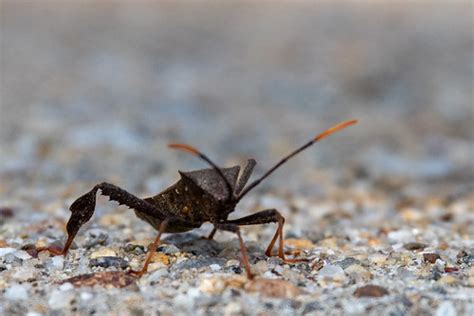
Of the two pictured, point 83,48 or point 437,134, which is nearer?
point 437,134

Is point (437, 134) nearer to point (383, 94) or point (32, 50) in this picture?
point (383, 94)

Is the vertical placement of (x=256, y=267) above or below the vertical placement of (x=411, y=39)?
below

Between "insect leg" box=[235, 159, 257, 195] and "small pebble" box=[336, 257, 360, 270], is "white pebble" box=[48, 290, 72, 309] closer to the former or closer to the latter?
"insect leg" box=[235, 159, 257, 195]

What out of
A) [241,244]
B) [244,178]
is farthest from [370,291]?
[244,178]

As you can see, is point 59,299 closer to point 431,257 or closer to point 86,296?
point 86,296

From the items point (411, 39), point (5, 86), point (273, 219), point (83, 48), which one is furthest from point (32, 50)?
point (273, 219)

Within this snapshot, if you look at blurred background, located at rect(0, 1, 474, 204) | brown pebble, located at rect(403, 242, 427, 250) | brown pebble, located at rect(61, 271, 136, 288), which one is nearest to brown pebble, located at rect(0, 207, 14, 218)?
blurred background, located at rect(0, 1, 474, 204)
